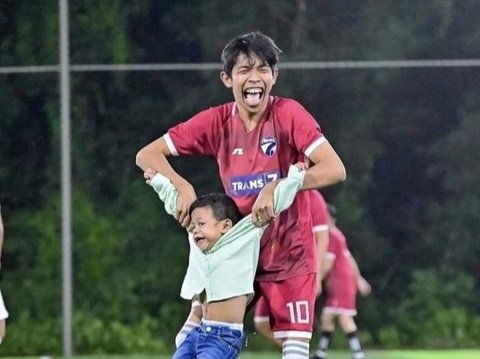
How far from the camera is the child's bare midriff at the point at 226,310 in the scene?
210 inches

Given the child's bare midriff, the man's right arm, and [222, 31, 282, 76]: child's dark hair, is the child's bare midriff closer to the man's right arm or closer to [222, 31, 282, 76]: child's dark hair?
the man's right arm

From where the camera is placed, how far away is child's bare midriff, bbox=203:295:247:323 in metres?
5.34

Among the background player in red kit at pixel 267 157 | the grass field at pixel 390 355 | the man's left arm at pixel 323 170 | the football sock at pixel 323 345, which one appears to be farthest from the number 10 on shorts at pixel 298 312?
the grass field at pixel 390 355

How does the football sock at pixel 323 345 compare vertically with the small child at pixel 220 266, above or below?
below

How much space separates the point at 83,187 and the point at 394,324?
2.41m

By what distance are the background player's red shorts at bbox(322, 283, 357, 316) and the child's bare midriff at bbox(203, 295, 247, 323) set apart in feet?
12.9

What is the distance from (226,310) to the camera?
17.5ft

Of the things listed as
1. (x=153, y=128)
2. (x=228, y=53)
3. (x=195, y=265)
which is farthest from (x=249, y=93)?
(x=153, y=128)

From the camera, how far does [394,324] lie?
33.6 feet

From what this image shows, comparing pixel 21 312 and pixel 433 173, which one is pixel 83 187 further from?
pixel 433 173

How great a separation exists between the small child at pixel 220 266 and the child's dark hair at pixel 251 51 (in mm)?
497

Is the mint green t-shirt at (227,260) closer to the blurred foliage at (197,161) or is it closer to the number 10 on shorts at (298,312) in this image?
the number 10 on shorts at (298,312)

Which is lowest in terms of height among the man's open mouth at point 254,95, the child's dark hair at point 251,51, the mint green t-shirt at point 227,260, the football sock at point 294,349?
the football sock at point 294,349

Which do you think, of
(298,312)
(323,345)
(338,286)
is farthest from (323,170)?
(338,286)
